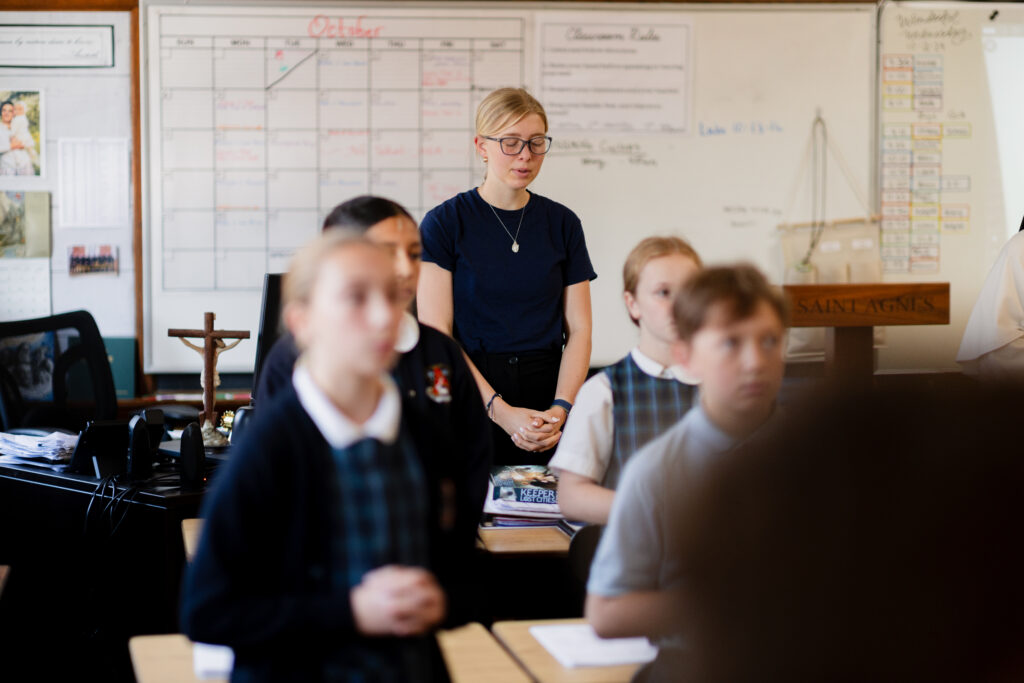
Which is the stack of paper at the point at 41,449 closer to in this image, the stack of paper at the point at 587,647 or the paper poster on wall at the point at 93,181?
the stack of paper at the point at 587,647

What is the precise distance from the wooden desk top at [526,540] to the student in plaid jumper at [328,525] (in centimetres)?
86

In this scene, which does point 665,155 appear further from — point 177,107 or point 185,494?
point 185,494

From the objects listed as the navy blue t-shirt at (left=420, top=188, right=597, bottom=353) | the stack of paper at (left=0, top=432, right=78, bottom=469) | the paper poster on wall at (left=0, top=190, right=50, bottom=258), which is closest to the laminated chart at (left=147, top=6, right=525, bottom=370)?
the paper poster on wall at (left=0, top=190, right=50, bottom=258)

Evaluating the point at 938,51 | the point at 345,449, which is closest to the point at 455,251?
the point at 345,449

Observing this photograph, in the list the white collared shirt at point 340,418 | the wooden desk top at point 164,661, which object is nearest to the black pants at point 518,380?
the wooden desk top at point 164,661

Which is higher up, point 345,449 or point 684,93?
point 684,93

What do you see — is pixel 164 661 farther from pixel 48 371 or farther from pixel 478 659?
pixel 48 371

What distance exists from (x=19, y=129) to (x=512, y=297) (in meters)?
2.64

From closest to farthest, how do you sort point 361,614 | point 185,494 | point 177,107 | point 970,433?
1. point 970,433
2. point 361,614
3. point 185,494
4. point 177,107

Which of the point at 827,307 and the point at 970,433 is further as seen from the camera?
the point at 827,307

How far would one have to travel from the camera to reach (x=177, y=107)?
3.81m

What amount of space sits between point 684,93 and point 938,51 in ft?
3.59

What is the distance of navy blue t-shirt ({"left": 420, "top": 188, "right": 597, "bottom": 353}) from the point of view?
2.18m

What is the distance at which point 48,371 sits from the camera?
10.5 feet
